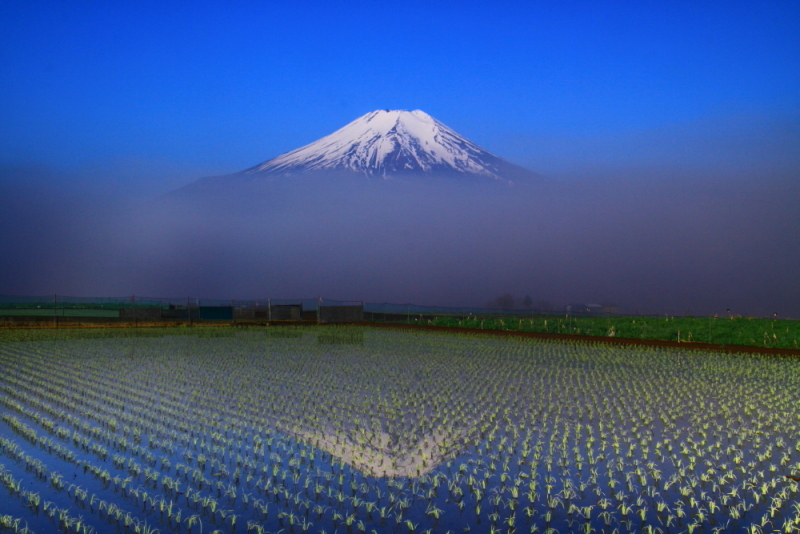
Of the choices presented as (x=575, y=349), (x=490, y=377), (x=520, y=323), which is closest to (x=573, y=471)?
(x=490, y=377)

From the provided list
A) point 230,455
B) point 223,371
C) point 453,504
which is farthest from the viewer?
point 223,371

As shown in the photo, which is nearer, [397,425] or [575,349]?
[397,425]

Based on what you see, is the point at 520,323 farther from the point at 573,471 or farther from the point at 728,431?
the point at 573,471

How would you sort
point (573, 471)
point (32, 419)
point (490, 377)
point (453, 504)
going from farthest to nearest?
point (490, 377) < point (32, 419) < point (573, 471) < point (453, 504)

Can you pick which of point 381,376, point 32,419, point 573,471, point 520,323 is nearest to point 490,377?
point 381,376

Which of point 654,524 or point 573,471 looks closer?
point 654,524

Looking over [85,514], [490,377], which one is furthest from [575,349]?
[85,514]

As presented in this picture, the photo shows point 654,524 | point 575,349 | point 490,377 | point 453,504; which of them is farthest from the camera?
point 575,349

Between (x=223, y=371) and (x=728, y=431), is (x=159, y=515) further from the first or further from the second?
(x=223, y=371)

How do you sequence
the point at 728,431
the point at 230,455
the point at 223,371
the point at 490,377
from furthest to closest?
the point at 223,371, the point at 490,377, the point at 728,431, the point at 230,455
